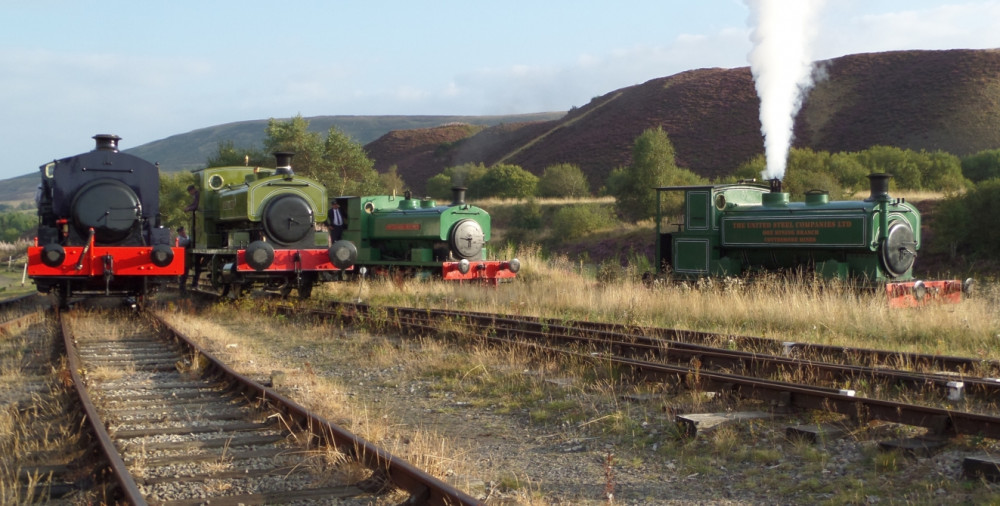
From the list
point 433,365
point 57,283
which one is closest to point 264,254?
point 57,283

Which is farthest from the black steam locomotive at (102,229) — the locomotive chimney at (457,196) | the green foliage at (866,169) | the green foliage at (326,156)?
the green foliage at (866,169)

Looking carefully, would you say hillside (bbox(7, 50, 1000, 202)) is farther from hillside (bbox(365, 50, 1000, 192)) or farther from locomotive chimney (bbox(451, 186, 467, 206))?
locomotive chimney (bbox(451, 186, 467, 206))

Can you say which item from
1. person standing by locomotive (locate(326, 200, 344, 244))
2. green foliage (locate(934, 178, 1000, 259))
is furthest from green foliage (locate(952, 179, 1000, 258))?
person standing by locomotive (locate(326, 200, 344, 244))

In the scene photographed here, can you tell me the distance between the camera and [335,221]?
2077 centimetres

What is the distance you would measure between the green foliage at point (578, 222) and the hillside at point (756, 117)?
83.1 feet

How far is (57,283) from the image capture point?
1388cm

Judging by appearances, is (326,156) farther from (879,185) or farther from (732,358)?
(732,358)

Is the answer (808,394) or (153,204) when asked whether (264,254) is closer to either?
(153,204)

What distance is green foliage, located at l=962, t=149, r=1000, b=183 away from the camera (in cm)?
3997

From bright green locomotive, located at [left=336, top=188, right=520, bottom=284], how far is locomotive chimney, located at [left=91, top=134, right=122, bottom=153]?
710cm

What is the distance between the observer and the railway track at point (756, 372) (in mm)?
5672

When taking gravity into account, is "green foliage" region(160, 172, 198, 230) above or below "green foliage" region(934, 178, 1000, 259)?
above

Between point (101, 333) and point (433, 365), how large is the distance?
546 centimetres

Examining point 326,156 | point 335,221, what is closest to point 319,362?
point 335,221
